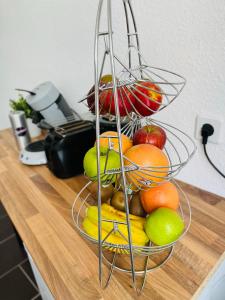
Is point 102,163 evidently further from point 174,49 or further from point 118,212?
point 174,49

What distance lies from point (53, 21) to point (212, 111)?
85cm

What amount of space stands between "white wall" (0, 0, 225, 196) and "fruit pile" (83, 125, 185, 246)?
22cm

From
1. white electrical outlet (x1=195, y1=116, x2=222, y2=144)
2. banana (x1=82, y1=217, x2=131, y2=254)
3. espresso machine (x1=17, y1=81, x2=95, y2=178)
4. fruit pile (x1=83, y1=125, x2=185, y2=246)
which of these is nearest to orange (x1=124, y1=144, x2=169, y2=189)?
fruit pile (x1=83, y1=125, x2=185, y2=246)

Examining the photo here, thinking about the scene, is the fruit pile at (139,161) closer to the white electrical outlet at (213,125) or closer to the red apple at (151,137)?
the red apple at (151,137)

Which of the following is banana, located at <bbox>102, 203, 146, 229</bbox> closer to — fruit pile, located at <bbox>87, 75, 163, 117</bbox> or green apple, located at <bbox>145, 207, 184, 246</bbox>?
green apple, located at <bbox>145, 207, 184, 246</bbox>

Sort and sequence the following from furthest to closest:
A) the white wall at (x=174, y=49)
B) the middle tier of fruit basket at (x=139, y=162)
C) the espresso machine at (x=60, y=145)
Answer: the espresso machine at (x=60, y=145) → the white wall at (x=174, y=49) → the middle tier of fruit basket at (x=139, y=162)

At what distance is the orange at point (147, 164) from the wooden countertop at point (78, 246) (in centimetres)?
21

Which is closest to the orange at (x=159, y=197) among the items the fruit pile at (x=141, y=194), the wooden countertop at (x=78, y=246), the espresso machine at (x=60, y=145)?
the fruit pile at (x=141, y=194)

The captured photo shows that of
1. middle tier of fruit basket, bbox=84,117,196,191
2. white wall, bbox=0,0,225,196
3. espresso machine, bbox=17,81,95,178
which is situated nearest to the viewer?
middle tier of fruit basket, bbox=84,117,196,191

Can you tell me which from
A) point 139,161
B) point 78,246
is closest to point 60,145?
point 78,246

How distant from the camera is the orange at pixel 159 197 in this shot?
1.56ft

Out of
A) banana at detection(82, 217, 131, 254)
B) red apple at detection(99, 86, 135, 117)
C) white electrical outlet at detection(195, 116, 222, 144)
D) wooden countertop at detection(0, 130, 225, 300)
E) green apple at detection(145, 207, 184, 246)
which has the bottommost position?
wooden countertop at detection(0, 130, 225, 300)

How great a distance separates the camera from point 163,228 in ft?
1.36

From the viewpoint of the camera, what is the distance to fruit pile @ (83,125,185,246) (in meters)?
0.41
